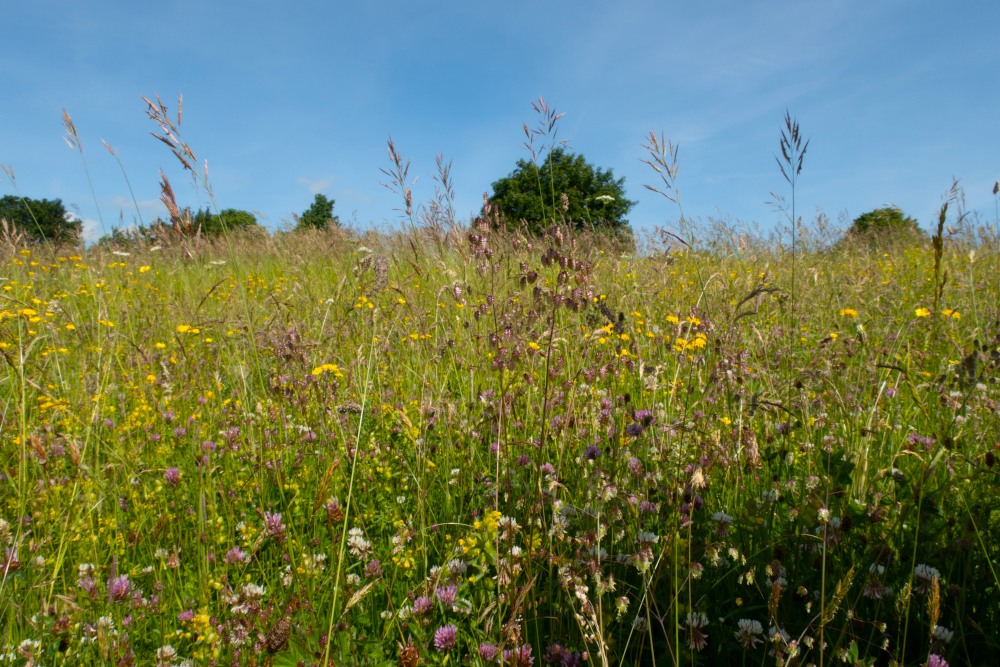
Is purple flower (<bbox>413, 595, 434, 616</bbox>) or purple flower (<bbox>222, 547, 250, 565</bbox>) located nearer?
purple flower (<bbox>413, 595, 434, 616</bbox>)

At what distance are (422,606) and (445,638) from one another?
0.10 meters

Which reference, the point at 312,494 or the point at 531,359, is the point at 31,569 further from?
the point at 531,359

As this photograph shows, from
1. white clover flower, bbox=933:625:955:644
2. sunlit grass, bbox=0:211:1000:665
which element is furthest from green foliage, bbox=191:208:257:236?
white clover flower, bbox=933:625:955:644

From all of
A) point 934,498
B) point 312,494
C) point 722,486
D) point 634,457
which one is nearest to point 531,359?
point 634,457

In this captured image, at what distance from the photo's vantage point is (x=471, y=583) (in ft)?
4.41

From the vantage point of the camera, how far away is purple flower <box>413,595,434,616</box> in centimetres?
112

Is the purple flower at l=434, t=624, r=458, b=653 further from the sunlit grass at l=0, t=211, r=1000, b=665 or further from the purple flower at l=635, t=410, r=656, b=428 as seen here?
the purple flower at l=635, t=410, r=656, b=428

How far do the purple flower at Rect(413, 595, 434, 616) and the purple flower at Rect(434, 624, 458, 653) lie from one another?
0.18 ft

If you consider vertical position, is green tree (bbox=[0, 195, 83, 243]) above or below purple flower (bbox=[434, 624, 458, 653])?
above

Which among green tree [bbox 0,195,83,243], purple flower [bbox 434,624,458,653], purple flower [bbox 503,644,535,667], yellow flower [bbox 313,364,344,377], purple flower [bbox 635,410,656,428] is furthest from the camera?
green tree [bbox 0,195,83,243]

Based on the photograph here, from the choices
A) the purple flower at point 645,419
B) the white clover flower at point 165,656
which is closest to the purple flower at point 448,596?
the white clover flower at point 165,656

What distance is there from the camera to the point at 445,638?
44.7 inches

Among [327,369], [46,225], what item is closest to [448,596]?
[327,369]

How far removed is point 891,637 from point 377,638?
1197mm
